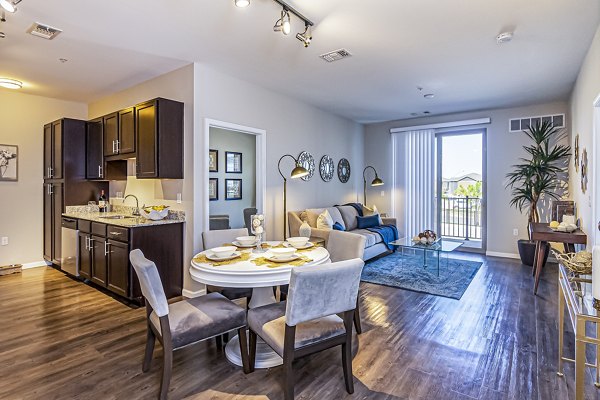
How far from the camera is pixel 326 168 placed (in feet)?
20.5

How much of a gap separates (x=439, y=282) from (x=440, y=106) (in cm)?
327

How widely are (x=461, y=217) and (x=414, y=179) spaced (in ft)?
4.01

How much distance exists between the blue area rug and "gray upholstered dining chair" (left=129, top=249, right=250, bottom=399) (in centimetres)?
258

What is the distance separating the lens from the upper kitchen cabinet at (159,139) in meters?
3.68

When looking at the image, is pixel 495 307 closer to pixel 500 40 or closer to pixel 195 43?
pixel 500 40

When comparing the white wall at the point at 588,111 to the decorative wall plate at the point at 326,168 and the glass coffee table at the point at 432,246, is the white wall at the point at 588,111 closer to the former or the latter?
the glass coffee table at the point at 432,246

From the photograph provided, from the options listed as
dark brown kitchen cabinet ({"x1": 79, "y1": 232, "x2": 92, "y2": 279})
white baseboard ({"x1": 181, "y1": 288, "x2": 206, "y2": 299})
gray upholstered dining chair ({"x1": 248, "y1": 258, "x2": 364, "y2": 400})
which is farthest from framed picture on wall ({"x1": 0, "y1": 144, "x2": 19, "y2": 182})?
gray upholstered dining chair ({"x1": 248, "y1": 258, "x2": 364, "y2": 400})

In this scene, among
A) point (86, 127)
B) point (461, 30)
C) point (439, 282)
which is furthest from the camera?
point (86, 127)

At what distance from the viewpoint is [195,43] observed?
10.7ft

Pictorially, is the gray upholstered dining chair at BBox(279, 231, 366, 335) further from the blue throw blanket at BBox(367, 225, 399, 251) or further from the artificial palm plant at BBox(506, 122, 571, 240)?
the artificial palm plant at BBox(506, 122, 571, 240)

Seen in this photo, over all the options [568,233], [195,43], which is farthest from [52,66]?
[568,233]

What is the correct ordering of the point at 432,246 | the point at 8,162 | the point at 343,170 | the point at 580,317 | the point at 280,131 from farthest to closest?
the point at 343,170 → the point at 280,131 → the point at 8,162 → the point at 432,246 → the point at 580,317

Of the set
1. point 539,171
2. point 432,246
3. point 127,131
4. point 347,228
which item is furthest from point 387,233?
point 127,131

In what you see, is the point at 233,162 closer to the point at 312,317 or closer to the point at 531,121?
the point at 312,317
